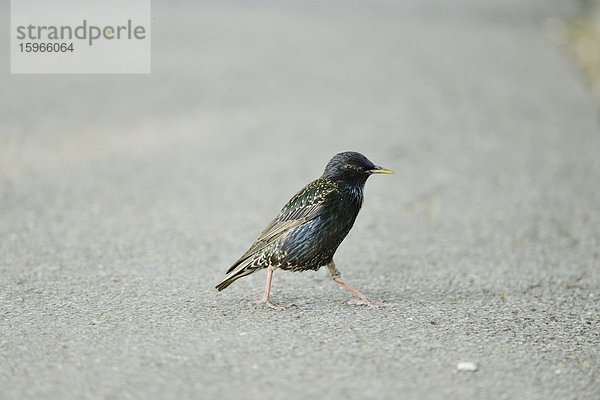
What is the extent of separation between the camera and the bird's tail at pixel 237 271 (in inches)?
199

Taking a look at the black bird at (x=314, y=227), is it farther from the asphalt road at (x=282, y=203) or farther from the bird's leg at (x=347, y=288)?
the asphalt road at (x=282, y=203)

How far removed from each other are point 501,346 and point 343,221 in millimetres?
1090

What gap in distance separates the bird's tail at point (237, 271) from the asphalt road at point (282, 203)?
Result: 14 cm

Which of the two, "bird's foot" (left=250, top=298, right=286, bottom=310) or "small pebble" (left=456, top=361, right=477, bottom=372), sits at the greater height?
"bird's foot" (left=250, top=298, right=286, bottom=310)

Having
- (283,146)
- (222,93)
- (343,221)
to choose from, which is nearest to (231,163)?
(283,146)

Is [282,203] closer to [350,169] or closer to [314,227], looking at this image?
[350,169]

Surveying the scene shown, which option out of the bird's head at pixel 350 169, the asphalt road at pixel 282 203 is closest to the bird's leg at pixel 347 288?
the asphalt road at pixel 282 203

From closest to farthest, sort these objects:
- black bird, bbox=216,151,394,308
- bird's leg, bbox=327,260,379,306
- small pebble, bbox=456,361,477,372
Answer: small pebble, bbox=456,361,477,372 → black bird, bbox=216,151,394,308 → bird's leg, bbox=327,260,379,306

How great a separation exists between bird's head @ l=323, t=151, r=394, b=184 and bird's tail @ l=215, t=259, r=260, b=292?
25.8 inches

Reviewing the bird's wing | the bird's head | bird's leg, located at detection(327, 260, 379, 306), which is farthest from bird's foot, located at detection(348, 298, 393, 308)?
the bird's head

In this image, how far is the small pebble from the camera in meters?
4.16

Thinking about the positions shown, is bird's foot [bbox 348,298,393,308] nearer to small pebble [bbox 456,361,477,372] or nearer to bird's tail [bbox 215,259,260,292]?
bird's tail [bbox 215,259,260,292]

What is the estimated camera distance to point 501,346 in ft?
14.7

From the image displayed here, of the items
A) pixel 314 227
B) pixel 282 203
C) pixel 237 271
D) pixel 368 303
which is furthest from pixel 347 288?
pixel 282 203
